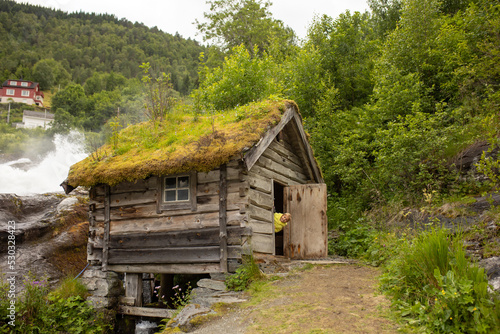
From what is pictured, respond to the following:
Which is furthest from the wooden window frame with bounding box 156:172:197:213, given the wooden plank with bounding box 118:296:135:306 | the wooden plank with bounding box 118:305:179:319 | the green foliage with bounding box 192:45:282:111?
the green foliage with bounding box 192:45:282:111

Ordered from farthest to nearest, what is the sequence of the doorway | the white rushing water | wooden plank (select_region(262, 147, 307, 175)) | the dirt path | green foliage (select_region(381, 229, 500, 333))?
the white rushing water
the doorway
wooden plank (select_region(262, 147, 307, 175))
the dirt path
green foliage (select_region(381, 229, 500, 333))

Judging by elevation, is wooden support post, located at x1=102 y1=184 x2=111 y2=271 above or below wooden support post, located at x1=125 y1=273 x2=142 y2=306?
above

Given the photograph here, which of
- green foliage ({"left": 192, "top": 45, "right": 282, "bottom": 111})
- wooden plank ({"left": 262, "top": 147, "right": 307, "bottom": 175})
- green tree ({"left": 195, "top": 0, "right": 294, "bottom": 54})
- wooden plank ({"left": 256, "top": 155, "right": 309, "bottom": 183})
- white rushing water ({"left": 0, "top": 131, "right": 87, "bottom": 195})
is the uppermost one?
green tree ({"left": 195, "top": 0, "right": 294, "bottom": 54})

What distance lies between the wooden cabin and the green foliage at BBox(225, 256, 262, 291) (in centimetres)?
32

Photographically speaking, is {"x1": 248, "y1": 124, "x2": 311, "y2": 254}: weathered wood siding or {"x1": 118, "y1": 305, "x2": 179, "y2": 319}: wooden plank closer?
{"x1": 248, "y1": 124, "x2": 311, "y2": 254}: weathered wood siding

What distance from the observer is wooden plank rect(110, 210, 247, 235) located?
25.0ft

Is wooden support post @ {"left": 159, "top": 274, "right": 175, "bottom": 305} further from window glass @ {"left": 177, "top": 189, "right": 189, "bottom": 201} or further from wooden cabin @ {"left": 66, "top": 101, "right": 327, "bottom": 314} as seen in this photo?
window glass @ {"left": 177, "top": 189, "right": 189, "bottom": 201}

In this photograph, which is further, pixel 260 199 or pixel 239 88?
pixel 239 88

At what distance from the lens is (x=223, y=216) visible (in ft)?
25.1

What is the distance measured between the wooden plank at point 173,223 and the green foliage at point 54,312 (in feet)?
5.66

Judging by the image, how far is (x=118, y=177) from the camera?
8.34 meters

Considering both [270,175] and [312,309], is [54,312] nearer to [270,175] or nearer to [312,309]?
[270,175]

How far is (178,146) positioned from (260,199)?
2206mm

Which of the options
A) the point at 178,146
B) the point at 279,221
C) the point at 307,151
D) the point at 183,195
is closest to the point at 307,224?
the point at 279,221
